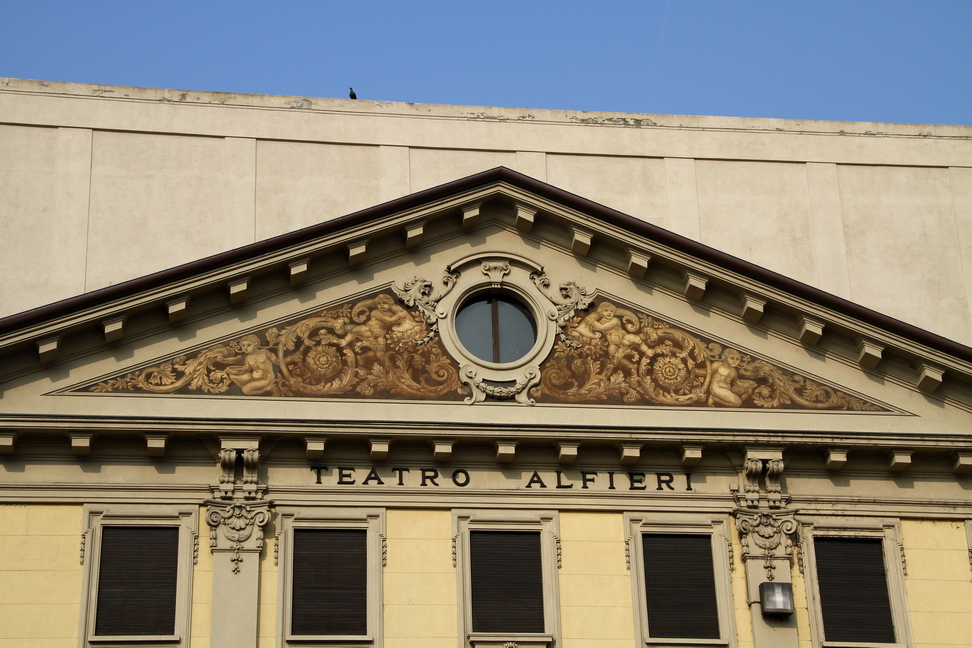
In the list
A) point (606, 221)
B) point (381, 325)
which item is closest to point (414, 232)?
point (381, 325)

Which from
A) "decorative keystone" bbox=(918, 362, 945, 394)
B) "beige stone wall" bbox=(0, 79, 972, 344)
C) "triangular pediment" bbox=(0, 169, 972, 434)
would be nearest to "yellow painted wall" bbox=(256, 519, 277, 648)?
"triangular pediment" bbox=(0, 169, 972, 434)

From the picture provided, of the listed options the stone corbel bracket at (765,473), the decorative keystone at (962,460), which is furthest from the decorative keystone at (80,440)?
the decorative keystone at (962,460)

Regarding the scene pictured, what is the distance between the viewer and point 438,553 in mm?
21516

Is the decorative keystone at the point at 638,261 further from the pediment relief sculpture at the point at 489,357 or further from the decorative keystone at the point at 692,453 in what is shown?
the decorative keystone at the point at 692,453

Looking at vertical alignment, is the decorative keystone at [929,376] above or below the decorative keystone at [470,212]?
below

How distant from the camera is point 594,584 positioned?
849 inches

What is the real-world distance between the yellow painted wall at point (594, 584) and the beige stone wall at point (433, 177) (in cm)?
1051

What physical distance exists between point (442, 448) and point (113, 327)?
5098 millimetres

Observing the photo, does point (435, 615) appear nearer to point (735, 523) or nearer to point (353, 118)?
point (735, 523)

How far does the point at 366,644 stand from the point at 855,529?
295 inches

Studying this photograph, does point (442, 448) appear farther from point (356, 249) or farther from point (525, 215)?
point (525, 215)

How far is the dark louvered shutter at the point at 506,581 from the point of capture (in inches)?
835

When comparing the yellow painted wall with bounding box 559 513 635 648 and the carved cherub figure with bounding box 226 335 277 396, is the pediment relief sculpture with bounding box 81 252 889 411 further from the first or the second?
the yellow painted wall with bounding box 559 513 635 648

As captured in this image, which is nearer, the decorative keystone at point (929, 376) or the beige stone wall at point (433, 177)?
the decorative keystone at point (929, 376)
